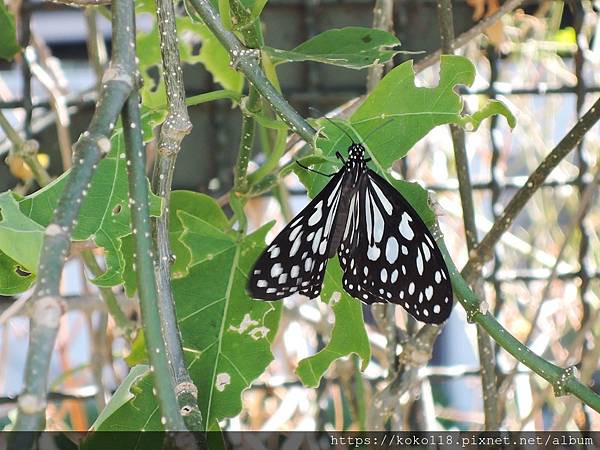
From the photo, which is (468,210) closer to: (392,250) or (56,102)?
(392,250)

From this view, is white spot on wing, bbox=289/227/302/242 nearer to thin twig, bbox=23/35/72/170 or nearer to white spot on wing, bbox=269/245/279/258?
white spot on wing, bbox=269/245/279/258

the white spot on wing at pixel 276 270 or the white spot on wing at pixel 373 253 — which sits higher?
the white spot on wing at pixel 373 253

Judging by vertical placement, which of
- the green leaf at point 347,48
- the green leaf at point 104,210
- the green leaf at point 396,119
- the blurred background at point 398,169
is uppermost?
the green leaf at point 347,48

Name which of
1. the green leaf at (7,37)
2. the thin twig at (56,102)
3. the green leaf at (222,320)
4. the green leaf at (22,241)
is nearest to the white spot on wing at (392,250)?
the green leaf at (222,320)

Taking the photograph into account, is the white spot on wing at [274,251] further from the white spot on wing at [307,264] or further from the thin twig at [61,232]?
the thin twig at [61,232]

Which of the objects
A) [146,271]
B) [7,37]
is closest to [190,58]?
[7,37]

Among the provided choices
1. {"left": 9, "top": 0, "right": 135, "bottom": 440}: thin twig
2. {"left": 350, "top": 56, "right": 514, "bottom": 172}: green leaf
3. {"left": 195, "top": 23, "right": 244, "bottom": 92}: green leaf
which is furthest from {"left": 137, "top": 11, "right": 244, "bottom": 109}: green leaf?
{"left": 9, "top": 0, "right": 135, "bottom": 440}: thin twig

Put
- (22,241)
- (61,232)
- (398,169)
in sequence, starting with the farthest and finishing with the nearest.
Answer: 1. (398,169)
2. (22,241)
3. (61,232)

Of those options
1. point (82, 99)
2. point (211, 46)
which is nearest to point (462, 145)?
point (211, 46)
